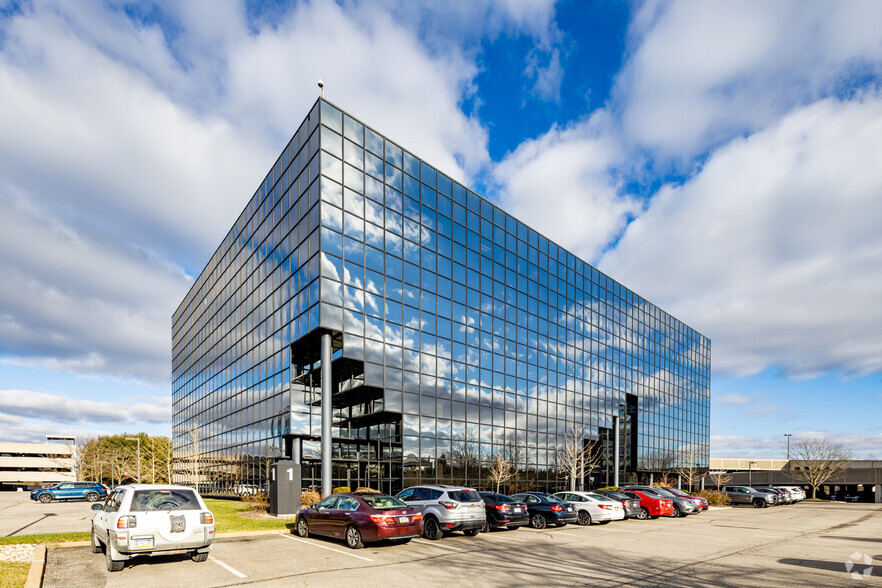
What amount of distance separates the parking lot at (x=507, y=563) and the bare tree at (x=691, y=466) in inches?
1867

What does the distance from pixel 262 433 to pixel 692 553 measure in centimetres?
2630

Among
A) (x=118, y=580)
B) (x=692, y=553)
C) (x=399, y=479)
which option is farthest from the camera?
(x=399, y=479)

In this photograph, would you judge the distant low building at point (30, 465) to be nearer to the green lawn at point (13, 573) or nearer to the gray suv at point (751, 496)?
the gray suv at point (751, 496)

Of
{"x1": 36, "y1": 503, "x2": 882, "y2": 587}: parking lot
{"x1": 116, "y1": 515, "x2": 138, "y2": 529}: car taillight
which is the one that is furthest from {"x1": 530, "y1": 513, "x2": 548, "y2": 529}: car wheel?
{"x1": 116, "y1": 515, "x2": 138, "y2": 529}: car taillight

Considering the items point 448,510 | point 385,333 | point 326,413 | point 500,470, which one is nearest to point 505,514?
point 448,510

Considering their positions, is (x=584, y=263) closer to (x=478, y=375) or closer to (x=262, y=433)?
(x=478, y=375)

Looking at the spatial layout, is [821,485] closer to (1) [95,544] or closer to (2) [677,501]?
(2) [677,501]

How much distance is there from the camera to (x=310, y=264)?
96.0 feet

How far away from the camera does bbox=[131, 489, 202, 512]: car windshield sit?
1148cm

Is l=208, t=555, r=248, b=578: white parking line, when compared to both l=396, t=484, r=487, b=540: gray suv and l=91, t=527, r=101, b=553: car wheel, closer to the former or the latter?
l=91, t=527, r=101, b=553: car wheel

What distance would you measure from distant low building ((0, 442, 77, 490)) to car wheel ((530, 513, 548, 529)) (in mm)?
98340

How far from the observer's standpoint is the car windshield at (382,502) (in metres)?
15.0

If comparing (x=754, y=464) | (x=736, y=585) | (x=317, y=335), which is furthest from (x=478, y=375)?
(x=754, y=464)

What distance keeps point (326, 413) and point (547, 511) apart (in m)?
11.7
